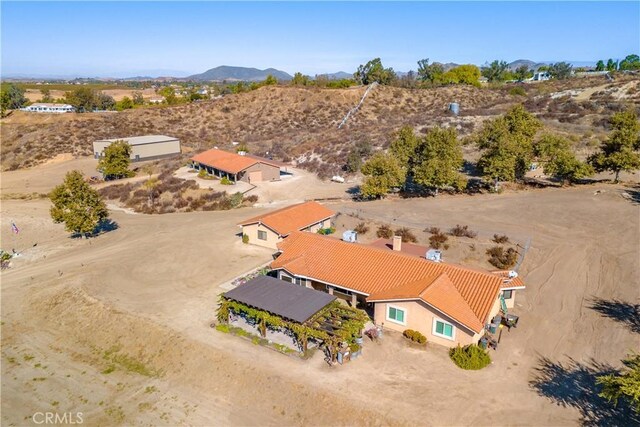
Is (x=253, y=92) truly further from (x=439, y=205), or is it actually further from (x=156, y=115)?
(x=439, y=205)

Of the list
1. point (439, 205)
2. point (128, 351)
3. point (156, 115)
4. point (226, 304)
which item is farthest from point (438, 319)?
point (156, 115)

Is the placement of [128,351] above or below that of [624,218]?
below

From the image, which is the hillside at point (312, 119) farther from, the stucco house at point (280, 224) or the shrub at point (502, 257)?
the shrub at point (502, 257)

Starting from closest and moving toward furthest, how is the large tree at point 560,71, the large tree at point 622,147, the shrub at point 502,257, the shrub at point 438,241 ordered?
the shrub at point 502,257 < the shrub at point 438,241 < the large tree at point 622,147 < the large tree at point 560,71

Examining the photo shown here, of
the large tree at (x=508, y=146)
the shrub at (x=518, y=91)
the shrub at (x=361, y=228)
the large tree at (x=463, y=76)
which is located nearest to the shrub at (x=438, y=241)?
the shrub at (x=361, y=228)

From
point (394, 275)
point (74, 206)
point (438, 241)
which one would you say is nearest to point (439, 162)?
point (438, 241)

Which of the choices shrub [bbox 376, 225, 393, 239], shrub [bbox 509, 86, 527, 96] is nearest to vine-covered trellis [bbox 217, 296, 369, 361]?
shrub [bbox 376, 225, 393, 239]
